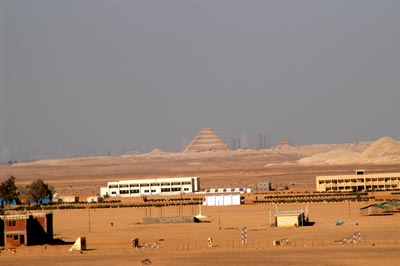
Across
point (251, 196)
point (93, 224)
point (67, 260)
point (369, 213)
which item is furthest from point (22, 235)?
point (251, 196)

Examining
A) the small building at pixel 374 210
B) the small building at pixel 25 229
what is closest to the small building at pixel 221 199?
the small building at pixel 374 210

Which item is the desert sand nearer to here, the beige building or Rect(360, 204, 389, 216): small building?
Rect(360, 204, 389, 216): small building

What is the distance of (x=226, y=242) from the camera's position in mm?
58906

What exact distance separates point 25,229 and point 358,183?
64.7 meters

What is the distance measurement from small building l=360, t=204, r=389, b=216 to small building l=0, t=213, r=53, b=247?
25300 mm

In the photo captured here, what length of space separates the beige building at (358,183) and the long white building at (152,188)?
55.1 feet

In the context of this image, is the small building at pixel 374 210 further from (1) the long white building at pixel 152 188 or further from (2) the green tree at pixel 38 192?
(1) the long white building at pixel 152 188

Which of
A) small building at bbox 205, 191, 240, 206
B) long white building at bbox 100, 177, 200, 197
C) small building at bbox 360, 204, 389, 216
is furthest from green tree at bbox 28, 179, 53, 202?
small building at bbox 360, 204, 389, 216

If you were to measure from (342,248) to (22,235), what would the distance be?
18536mm

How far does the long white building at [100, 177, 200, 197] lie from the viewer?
4963 inches

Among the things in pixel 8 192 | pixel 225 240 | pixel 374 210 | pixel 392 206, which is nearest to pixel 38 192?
pixel 8 192

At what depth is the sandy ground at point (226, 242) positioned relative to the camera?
165ft

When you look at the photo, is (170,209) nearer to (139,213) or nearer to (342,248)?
(139,213)

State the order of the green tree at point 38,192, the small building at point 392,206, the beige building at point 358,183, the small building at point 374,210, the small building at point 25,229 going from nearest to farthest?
the small building at point 25,229, the small building at point 374,210, the small building at point 392,206, the green tree at point 38,192, the beige building at point 358,183
